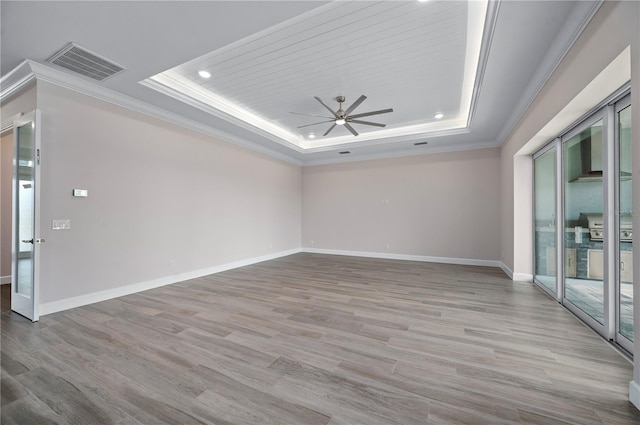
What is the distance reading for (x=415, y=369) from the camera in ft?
6.48

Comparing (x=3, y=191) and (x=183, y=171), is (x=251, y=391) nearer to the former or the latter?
(x=183, y=171)

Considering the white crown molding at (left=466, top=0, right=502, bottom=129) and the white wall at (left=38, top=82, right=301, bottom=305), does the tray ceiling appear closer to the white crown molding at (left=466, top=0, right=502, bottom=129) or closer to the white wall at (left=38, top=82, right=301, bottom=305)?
the white crown molding at (left=466, top=0, right=502, bottom=129)

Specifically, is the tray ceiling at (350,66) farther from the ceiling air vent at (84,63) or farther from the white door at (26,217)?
the white door at (26,217)

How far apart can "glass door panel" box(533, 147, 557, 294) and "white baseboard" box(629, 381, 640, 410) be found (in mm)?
2430

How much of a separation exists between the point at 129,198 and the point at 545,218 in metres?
6.70

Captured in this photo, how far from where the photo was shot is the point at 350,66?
3.39 metres

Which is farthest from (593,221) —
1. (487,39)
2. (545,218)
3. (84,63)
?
(84,63)

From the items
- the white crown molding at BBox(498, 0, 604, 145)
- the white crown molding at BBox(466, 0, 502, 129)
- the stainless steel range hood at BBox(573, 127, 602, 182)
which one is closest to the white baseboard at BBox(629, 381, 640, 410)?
the stainless steel range hood at BBox(573, 127, 602, 182)

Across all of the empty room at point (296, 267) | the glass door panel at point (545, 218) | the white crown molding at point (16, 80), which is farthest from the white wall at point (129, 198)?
the glass door panel at point (545, 218)

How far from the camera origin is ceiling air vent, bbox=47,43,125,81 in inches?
108

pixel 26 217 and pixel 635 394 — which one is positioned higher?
pixel 26 217

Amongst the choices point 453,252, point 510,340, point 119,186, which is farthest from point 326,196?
point 510,340

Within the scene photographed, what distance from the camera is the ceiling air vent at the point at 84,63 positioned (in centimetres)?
273

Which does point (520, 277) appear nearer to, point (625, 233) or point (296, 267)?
point (625, 233)
